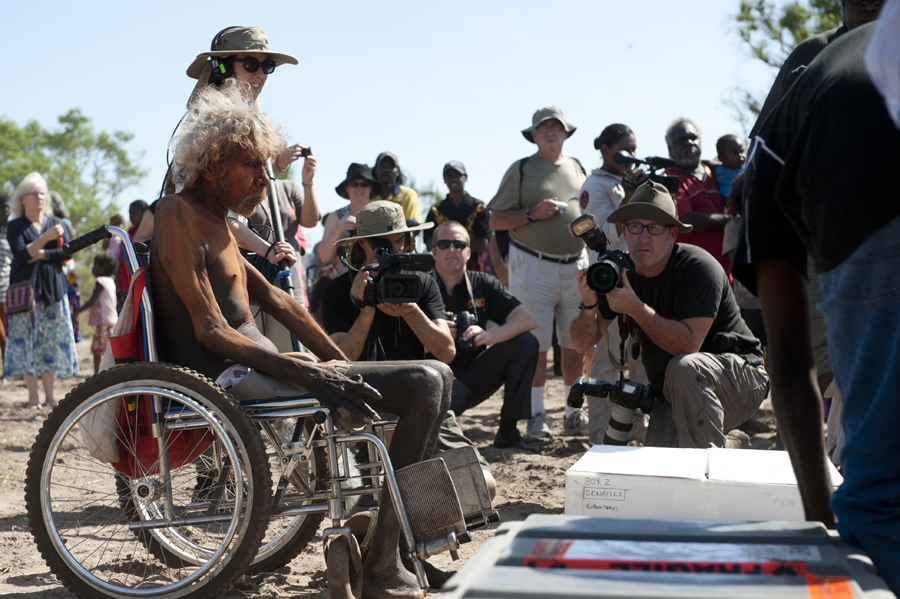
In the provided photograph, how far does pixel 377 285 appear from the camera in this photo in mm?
3814

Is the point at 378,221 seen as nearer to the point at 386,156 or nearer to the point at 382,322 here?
the point at 382,322

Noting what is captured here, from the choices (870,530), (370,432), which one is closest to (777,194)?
(870,530)

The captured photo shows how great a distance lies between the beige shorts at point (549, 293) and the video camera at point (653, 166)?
0.82m

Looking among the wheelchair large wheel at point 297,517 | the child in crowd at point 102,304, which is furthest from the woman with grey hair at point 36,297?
the wheelchair large wheel at point 297,517

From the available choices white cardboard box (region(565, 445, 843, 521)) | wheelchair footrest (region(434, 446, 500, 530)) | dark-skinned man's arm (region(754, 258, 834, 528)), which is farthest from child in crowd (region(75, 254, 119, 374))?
dark-skinned man's arm (region(754, 258, 834, 528))

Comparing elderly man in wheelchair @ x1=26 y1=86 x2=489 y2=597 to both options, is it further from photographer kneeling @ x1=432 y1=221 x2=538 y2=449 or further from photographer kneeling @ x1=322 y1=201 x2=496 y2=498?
photographer kneeling @ x1=432 y1=221 x2=538 y2=449

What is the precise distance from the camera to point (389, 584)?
8.89ft

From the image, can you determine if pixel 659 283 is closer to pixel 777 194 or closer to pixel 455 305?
pixel 455 305

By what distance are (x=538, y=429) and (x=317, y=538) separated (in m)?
2.14

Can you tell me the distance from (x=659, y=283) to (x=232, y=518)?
7.53 ft

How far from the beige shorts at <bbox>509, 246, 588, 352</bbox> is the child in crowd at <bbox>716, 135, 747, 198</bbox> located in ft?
4.17

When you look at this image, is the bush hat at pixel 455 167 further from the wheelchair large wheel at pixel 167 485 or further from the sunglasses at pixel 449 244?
the wheelchair large wheel at pixel 167 485

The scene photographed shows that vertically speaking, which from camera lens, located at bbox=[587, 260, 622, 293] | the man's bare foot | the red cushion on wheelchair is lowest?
the man's bare foot

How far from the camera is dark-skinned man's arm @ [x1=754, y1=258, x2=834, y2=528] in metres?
1.47
